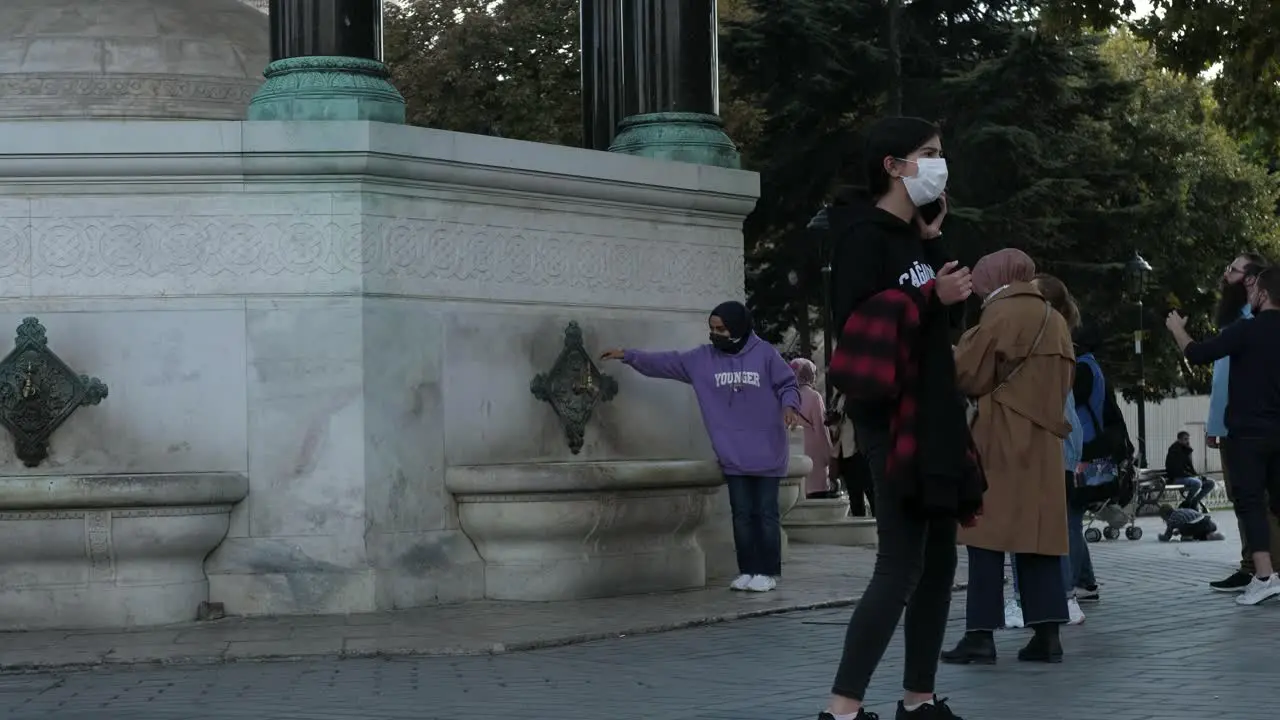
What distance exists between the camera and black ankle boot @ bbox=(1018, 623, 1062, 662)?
877 cm

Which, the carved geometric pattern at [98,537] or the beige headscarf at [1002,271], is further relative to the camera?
the carved geometric pattern at [98,537]

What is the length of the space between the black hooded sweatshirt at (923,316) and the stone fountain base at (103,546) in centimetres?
447

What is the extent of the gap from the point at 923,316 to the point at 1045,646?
2.76 metres

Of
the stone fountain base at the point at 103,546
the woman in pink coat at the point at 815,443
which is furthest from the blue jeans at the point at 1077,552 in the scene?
the woman in pink coat at the point at 815,443

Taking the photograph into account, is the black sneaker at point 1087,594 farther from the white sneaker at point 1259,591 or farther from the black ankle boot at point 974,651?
the black ankle boot at point 974,651

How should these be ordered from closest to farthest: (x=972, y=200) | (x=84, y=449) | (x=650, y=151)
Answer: (x=84, y=449)
(x=650, y=151)
(x=972, y=200)

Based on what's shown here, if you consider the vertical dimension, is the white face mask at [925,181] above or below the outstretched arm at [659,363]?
above

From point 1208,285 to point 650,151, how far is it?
3910cm

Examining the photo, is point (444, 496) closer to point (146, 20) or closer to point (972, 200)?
point (146, 20)

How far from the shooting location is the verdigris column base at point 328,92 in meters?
11.1

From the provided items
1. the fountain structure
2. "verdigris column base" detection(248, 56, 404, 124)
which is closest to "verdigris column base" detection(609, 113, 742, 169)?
the fountain structure

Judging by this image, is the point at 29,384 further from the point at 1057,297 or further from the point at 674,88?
the point at 1057,297

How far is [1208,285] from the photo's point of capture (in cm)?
5006

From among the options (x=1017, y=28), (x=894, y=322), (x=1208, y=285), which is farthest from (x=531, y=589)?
(x=1208, y=285)
